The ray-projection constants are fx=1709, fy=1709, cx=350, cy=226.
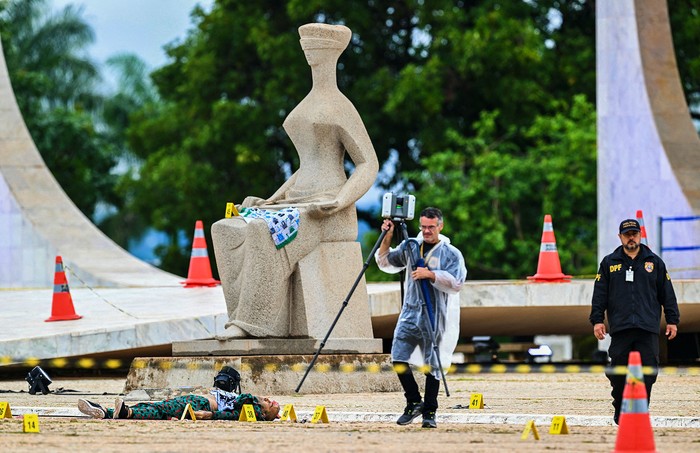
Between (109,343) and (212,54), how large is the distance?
1949 centimetres

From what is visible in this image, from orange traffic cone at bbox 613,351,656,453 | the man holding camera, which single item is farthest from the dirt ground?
orange traffic cone at bbox 613,351,656,453

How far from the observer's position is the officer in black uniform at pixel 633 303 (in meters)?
10.7

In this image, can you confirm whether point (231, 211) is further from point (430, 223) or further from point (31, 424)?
point (31, 424)

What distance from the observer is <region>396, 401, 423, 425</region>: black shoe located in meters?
10.8

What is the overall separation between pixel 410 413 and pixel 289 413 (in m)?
0.83

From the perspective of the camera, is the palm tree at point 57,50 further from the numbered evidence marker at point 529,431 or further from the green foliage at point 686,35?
the numbered evidence marker at point 529,431

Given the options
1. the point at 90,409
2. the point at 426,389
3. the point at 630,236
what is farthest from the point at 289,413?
the point at 630,236

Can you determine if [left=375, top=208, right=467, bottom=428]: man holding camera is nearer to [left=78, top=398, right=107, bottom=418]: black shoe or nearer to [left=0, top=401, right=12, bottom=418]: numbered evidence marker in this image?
[left=78, top=398, right=107, bottom=418]: black shoe

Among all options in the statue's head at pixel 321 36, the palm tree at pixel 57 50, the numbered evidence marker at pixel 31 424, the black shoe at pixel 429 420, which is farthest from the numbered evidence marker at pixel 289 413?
the palm tree at pixel 57 50

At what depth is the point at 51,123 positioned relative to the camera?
127ft

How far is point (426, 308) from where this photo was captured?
10977mm

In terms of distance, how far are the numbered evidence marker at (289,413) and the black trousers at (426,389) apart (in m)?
0.73

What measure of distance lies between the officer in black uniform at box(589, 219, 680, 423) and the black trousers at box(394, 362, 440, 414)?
3.54 feet

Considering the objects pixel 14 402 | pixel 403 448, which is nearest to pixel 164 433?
pixel 403 448
